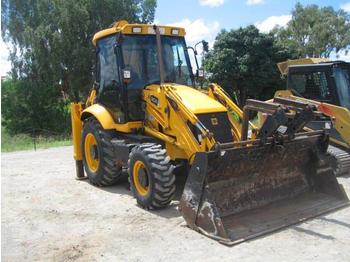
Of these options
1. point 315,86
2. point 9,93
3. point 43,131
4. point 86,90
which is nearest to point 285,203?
point 315,86

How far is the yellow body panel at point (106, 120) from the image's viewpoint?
25.5 feet

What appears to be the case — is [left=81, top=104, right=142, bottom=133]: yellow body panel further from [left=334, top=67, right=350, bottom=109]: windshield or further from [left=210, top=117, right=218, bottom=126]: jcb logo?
[left=334, top=67, right=350, bottom=109]: windshield

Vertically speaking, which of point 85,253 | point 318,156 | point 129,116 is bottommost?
point 85,253

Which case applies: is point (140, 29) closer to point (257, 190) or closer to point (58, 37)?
point (257, 190)

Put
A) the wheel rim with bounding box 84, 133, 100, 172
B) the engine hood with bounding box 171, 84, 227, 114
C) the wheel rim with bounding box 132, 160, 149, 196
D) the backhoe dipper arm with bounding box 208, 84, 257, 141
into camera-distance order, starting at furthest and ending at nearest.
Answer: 1. the wheel rim with bounding box 84, 133, 100, 172
2. the backhoe dipper arm with bounding box 208, 84, 257, 141
3. the engine hood with bounding box 171, 84, 227, 114
4. the wheel rim with bounding box 132, 160, 149, 196

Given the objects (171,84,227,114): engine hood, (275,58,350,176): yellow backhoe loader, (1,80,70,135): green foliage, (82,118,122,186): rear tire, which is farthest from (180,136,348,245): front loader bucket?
(1,80,70,135): green foliage

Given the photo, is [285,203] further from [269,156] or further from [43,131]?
[43,131]

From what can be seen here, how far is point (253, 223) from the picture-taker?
584cm

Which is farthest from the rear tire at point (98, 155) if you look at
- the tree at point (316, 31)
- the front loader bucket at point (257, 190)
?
the tree at point (316, 31)

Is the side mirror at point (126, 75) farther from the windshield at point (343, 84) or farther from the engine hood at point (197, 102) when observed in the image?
the windshield at point (343, 84)

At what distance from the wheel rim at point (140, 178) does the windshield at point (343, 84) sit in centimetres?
425

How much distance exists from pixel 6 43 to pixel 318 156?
2631 cm

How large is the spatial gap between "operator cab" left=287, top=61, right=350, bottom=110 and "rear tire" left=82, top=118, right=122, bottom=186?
403 cm

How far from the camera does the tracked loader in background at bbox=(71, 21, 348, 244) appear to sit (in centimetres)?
589
